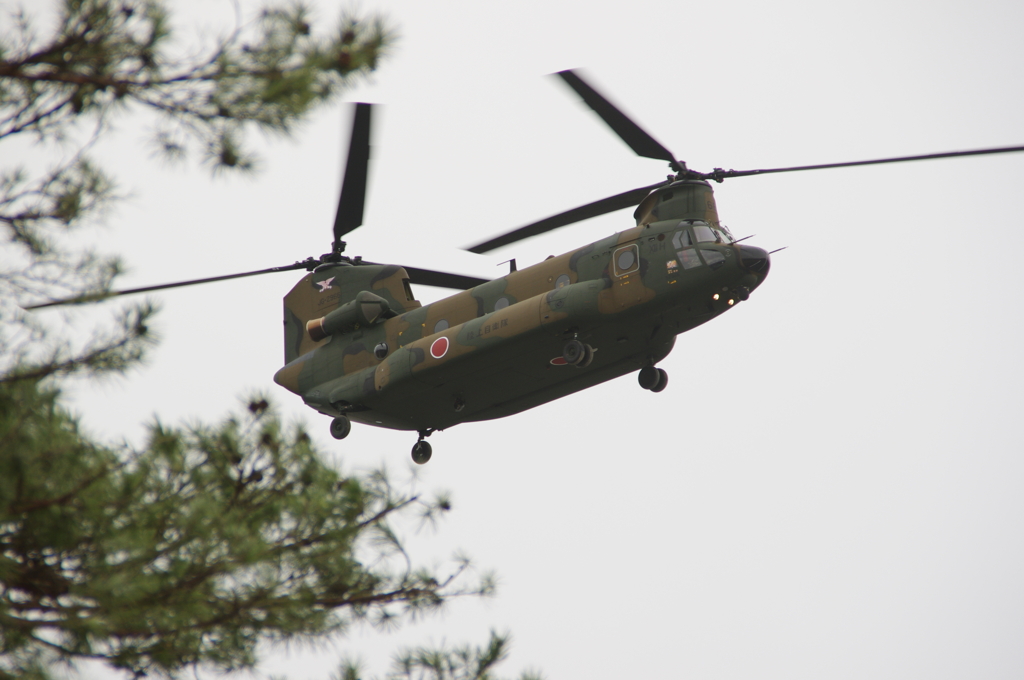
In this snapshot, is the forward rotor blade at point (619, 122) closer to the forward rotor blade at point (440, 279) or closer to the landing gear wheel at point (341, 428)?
the forward rotor blade at point (440, 279)

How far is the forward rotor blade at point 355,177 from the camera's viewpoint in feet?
58.8

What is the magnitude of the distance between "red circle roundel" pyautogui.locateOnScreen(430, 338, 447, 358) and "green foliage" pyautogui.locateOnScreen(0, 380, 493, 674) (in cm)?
820

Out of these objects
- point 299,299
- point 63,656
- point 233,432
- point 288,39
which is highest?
point 299,299

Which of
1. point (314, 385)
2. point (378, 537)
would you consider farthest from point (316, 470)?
point (314, 385)

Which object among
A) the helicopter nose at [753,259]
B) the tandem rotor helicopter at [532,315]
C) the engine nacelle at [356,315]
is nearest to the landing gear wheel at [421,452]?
the tandem rotor helicopter at [532,315]

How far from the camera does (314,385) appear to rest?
18.6 m

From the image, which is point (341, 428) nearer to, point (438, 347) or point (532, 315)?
point (438, 347)

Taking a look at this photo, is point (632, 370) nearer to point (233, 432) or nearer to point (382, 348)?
point (382, 348)

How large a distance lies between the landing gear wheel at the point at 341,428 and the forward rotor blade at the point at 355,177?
3990 millimetres

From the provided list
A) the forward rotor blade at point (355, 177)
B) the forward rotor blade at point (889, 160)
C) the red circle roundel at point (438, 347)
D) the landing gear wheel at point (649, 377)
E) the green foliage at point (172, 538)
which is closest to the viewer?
the green foliage at point (172, 538)

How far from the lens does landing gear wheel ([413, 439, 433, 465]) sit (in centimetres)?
1798

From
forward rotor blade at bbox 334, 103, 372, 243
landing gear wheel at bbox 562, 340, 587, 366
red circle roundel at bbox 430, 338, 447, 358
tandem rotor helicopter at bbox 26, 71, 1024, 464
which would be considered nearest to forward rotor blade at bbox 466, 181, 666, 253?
tandem rotor helicopter at bbox 26, 71, 1024, 464

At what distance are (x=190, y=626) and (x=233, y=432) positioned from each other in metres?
1.41

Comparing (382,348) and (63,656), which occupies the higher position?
(382,348)
